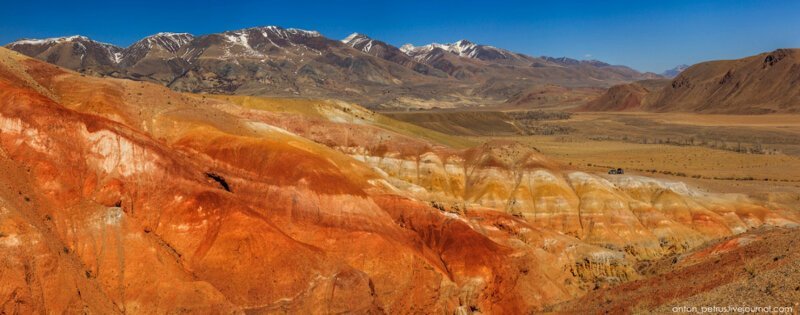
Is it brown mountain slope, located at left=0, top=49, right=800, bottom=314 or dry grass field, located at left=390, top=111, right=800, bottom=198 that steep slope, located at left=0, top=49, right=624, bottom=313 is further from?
dry grass field, located at left=390, top=111, right=800, bottom=198

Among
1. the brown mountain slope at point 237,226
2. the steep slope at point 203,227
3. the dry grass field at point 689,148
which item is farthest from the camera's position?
the dry grass field at point 689,148

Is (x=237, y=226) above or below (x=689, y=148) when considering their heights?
above

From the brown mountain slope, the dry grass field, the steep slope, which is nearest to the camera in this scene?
the steep slope

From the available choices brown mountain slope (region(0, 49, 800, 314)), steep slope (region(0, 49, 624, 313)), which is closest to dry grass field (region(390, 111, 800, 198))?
brown mountain slope (region(0, 49, 800, 314))

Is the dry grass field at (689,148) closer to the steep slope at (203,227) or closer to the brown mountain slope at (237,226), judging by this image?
the brown mountain slope at (237,226)

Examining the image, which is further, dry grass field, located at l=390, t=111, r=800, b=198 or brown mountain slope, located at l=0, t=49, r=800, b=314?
dry grass field, located at l=390, t=111, r=800, b=198

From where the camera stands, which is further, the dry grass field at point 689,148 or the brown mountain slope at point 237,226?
the dry grass field at point 689,148

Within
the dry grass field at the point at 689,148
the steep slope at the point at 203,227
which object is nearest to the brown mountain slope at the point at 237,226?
the steep slope at the point at 203,227

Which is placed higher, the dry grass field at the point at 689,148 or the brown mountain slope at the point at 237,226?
the brown mountain slope at the point at 237,226

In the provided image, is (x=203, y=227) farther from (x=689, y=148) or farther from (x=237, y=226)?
(x=689, y=148)

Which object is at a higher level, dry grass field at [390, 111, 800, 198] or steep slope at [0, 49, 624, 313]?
steep slope at [0, 49, 624, 313]

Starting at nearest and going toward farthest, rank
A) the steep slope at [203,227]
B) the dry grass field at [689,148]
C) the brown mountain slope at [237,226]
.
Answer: the steep slope at [203,227], the brown mountain slope at [237,226], the dry grass field at [689,148]

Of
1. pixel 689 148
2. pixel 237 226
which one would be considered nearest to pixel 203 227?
pixel 237 226

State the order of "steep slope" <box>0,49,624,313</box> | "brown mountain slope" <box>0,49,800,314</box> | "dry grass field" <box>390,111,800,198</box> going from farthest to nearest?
"dry grass field" <box>390,111,800,198</box>
"brown mountain slope" <box>0,49,800,314</box>
"steep slope" <box>0,49,624,313</box>
